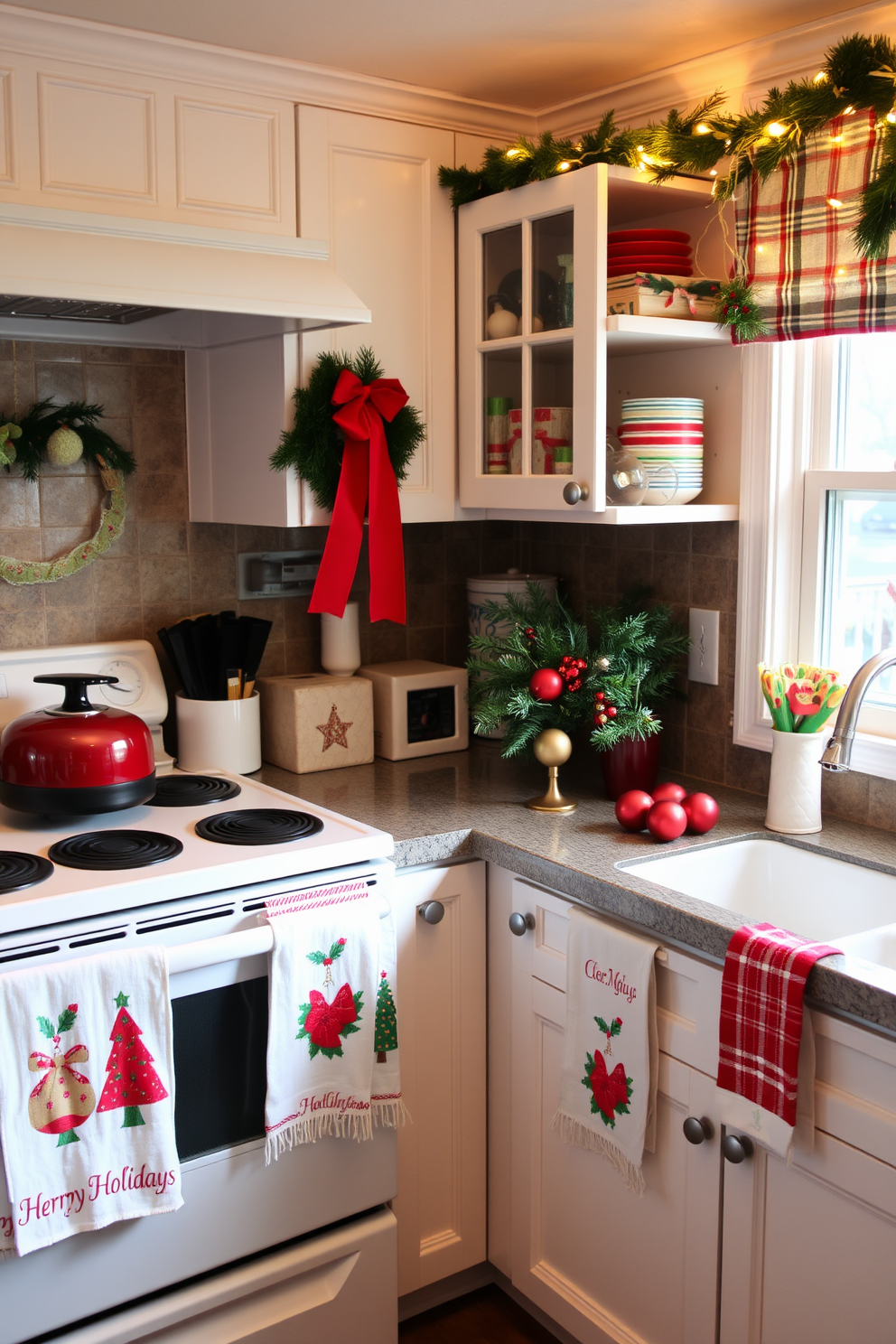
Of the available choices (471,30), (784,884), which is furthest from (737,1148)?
(471,30)

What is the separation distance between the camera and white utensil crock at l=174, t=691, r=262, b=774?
2.19 metres

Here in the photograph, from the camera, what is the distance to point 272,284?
1844 millimetres

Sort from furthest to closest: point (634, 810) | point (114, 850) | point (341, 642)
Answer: point (341, 642)
point (634, 810)
point (114, 850)

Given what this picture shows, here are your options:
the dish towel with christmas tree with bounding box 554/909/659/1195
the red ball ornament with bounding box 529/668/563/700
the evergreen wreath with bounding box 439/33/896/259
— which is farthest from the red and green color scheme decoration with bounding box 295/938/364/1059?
the evergreen wreath with bounding box 439/33/896/259

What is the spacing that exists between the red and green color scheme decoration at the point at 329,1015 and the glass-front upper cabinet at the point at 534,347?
0.87 metres

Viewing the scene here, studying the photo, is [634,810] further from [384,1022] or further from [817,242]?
[817,242]

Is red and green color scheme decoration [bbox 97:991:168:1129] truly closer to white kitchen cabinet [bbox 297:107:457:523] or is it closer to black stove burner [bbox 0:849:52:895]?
black stove burner [bbox 0:849:52:895]

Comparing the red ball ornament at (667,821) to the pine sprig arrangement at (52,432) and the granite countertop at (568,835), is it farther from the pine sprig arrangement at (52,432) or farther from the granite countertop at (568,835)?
the pine sprig arrangement at (52,432)

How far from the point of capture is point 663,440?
204 centimetres

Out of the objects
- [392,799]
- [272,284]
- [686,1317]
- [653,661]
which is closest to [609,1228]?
[686,1317]

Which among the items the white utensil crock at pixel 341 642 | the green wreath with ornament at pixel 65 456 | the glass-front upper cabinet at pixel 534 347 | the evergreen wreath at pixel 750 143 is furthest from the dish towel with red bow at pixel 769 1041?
the green wreath with ornament at pixel 65 456

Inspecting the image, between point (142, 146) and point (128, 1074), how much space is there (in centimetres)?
142

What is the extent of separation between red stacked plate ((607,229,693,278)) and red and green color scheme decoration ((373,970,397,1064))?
4.10 feet

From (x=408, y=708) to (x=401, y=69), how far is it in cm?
119
